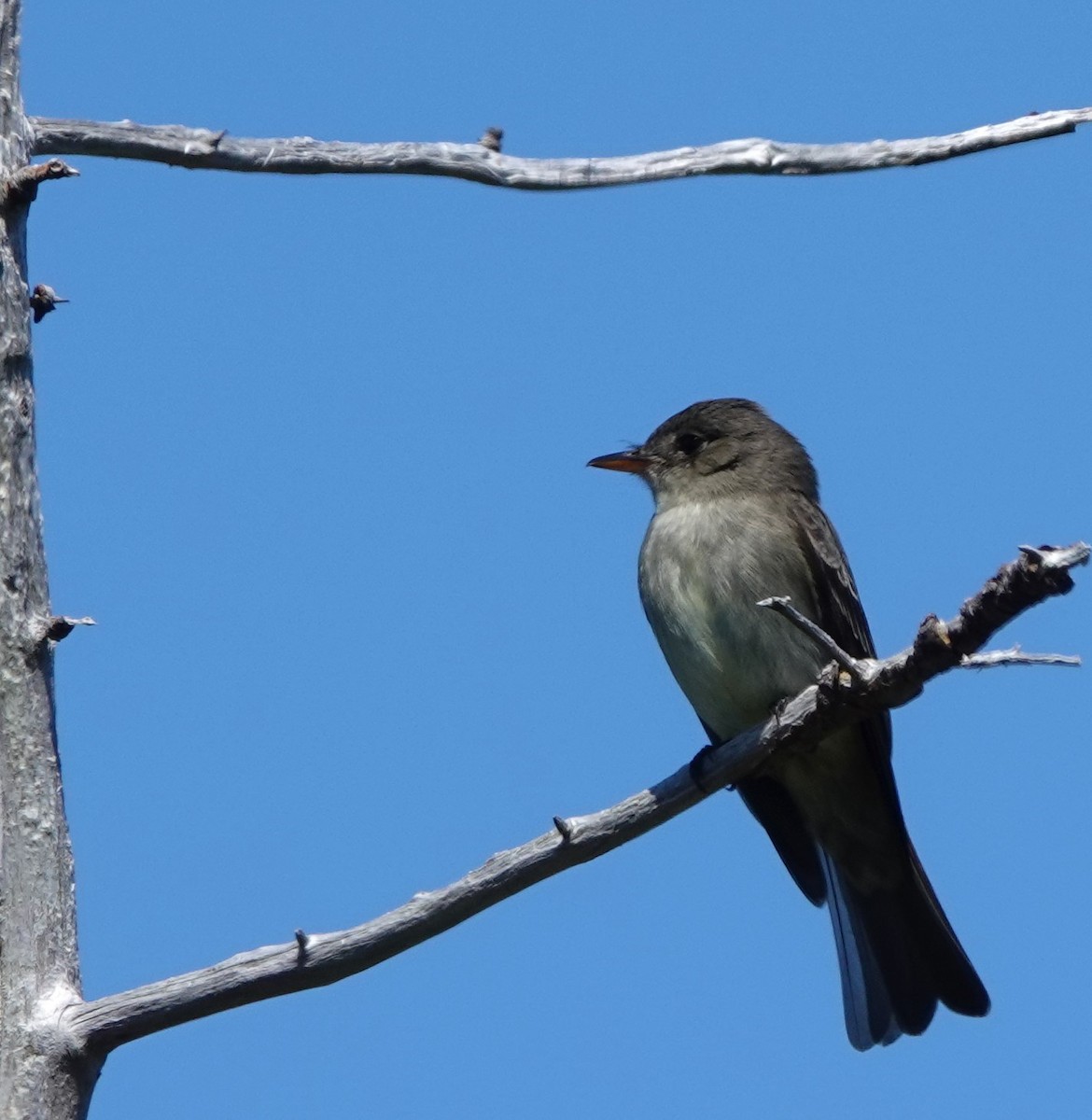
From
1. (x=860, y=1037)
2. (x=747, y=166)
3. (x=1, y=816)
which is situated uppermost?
(x=747, y=166)

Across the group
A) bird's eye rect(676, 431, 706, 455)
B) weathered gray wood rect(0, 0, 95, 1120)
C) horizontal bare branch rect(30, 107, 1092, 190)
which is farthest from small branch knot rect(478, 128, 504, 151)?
bird's eye rect(676, 431, 706, 455)

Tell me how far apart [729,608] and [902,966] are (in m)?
1.66

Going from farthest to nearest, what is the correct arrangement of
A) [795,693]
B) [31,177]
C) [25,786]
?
[795,693] < [31,177] < [25,786]

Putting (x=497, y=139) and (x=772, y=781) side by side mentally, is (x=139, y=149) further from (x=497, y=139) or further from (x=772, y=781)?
(x=772, y=781)

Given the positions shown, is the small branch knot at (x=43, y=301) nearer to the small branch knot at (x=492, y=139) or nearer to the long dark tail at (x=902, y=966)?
the small branch knot at (x=492, y=139)

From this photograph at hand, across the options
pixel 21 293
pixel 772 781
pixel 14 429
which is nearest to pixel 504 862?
pixel 14 429

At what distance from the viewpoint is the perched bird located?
21.3ft

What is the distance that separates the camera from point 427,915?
13.4 ft

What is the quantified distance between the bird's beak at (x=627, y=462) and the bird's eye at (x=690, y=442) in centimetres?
17

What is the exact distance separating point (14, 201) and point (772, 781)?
3918 mm

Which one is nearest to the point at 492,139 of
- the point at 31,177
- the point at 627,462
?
the point at 31,177

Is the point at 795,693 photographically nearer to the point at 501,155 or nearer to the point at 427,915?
the point at 501,155

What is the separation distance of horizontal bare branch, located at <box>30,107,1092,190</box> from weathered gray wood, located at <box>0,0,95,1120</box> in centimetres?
43

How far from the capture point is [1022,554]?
3877 millimetres
